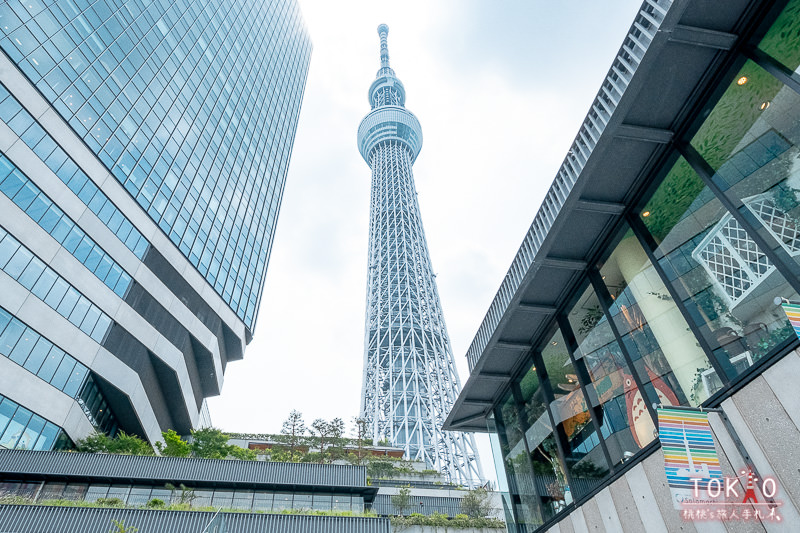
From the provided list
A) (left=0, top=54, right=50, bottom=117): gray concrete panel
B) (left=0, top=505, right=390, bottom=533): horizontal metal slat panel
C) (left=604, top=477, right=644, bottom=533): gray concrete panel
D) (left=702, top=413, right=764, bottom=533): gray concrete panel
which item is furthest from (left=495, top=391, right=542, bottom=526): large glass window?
(left=0, top=54, right=50, bottom=117): gray concrete panel

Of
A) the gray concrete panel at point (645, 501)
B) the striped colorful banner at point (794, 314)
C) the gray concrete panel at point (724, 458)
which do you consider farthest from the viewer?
the gray concrete panel at point (645, 501)

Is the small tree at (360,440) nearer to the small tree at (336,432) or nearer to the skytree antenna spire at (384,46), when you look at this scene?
the small tree at (336,432)

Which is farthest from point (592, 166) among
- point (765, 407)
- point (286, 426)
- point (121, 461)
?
point (286, 426)

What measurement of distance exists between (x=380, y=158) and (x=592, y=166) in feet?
385

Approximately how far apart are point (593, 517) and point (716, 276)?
16.9ft

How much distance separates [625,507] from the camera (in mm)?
7863

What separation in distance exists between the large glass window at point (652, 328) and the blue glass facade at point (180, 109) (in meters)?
33.4

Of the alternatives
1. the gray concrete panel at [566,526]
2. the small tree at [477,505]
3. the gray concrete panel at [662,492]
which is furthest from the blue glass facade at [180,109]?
the gray concrete panel at [662,492]

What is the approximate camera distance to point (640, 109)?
703 cm

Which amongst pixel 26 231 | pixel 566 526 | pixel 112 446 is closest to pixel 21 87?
pixel 26 231

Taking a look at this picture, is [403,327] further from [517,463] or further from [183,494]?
[517,463]

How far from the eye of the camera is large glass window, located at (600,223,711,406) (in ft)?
21.9

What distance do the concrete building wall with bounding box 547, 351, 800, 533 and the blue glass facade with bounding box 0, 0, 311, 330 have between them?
35.0 m

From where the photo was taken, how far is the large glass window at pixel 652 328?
263 inches
